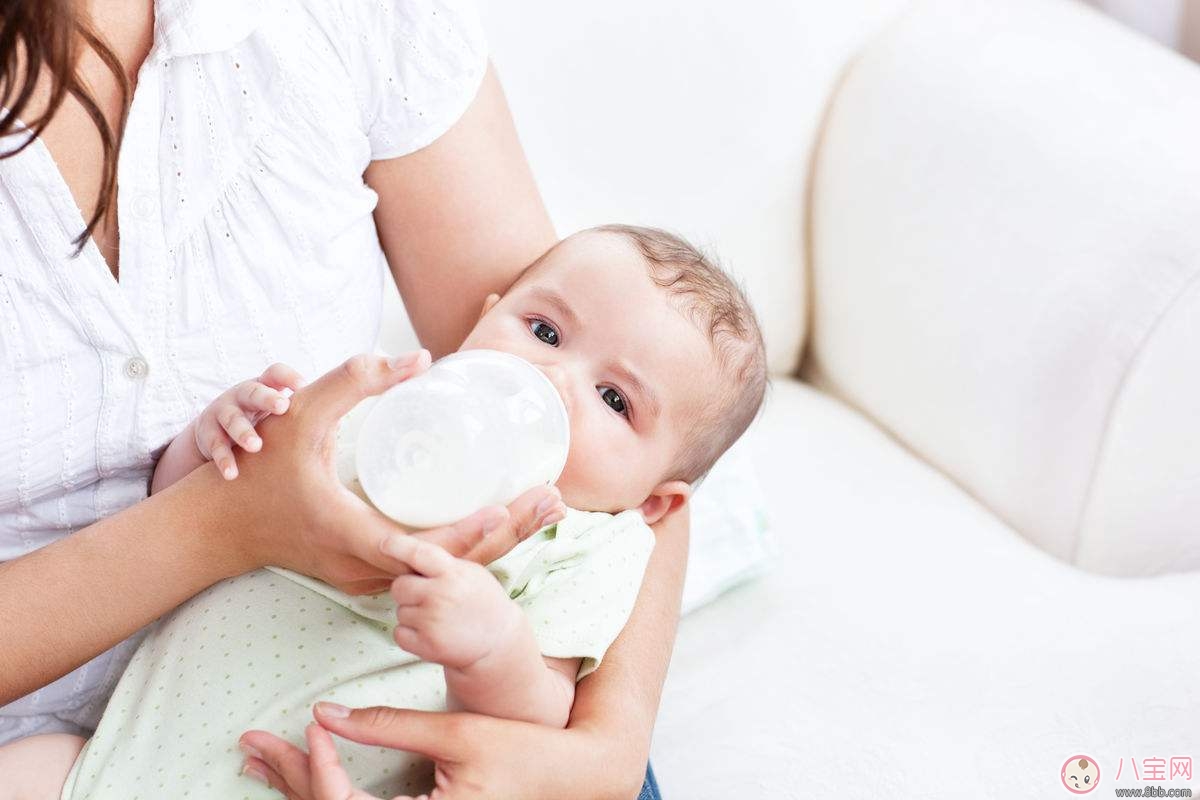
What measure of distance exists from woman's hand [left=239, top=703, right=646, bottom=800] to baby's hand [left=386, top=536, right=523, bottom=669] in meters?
0.08

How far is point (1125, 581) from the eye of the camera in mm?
1482

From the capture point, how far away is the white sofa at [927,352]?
1308 millimetres

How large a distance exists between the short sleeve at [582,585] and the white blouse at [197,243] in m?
0.28

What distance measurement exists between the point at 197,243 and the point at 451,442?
1.17ft

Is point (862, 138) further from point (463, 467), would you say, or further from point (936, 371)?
point (463, 467)

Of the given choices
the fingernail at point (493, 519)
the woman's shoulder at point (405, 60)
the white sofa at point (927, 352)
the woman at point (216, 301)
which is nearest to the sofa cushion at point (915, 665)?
the white sofa at point (927, 352)

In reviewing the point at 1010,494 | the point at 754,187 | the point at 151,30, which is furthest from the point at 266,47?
the point at 1010,494

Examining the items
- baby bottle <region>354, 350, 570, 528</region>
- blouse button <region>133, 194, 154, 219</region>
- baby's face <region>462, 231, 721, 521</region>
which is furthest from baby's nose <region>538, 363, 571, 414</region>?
blouse button <region>133, 194, 154, 219</region>

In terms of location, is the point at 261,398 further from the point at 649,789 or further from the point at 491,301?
the point at 649,789

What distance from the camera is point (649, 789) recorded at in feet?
3.77

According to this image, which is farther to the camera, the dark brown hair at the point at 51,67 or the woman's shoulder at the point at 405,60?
the woman's shoulder at the point at 405,60

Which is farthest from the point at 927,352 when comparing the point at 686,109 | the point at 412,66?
the point at 412,66

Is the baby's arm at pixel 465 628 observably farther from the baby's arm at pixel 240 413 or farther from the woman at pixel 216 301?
the baby's arm at pixel 240 413

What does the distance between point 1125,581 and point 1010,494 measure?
0.54 feet
